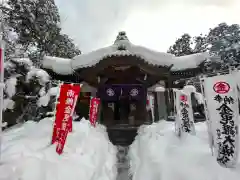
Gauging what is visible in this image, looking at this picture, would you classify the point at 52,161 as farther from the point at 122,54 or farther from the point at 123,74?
the point at 123,74

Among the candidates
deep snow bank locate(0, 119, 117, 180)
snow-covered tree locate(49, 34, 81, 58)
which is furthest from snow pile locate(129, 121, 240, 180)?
snow-covered tree locate(49, 34, 81, 58)

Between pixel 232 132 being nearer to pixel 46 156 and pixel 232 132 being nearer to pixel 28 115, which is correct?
pixel 46 156

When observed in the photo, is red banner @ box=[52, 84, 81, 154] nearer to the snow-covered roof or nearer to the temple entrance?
the snow-covered roof

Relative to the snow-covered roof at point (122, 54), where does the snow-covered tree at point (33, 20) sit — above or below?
above

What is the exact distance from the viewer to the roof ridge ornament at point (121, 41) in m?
11.1

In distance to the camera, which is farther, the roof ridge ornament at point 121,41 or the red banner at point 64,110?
the roof ridge ornament at point 121,41

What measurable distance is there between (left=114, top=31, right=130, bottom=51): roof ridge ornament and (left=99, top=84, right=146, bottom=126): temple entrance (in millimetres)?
2779

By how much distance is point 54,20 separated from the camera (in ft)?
51.9

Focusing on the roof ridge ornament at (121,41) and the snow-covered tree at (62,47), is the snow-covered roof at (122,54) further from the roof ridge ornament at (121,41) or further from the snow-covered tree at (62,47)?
the snow-covered tree at (62,47)

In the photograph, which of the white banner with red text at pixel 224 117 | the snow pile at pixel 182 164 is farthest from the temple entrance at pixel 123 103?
the white banner with red text at pixel 224 117

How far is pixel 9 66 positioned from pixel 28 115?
2.93 meters

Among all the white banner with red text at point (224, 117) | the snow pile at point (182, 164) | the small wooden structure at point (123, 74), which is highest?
the small wooden structure at point (123, 74)

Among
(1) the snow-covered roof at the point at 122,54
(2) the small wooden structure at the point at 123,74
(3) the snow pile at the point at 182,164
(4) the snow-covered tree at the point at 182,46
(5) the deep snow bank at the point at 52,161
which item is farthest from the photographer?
(4) the snow-covered tree at the point at 182,46

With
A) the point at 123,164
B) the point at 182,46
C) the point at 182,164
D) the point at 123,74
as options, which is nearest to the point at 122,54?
the point at 123,74
